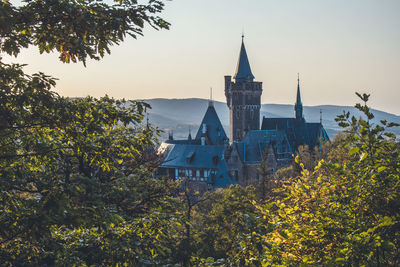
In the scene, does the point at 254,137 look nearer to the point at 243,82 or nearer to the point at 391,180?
the point at 243,82

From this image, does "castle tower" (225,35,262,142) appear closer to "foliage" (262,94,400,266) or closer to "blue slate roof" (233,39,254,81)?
"blue slate roof" (233,39,254,81)

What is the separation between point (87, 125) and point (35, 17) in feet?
5.86

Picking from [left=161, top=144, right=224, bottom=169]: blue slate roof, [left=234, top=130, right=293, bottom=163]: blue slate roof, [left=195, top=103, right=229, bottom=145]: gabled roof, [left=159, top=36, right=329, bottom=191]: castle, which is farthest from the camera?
[left=195, top=103, right=229, bottom=145]: gabled roof

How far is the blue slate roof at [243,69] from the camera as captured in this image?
83625mm

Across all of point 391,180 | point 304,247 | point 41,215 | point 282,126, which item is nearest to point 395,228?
point 391,180

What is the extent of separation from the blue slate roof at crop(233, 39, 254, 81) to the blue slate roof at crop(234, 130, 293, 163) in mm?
24412

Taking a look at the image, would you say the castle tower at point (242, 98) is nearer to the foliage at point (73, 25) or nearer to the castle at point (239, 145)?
the castle at point (239, 145)

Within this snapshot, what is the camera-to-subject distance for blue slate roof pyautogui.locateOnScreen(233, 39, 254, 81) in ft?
274

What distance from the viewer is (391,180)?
5516mm

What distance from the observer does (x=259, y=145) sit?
59.3 metres

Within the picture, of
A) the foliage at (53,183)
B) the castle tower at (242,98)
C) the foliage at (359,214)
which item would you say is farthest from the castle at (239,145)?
the foliage at (359,214)

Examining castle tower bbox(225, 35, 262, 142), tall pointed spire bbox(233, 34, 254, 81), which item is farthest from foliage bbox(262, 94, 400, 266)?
tall pointed spire bbox(233, 34, 254, 81)

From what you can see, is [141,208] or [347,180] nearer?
[347,180]

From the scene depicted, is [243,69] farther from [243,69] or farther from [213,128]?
[213,128]
